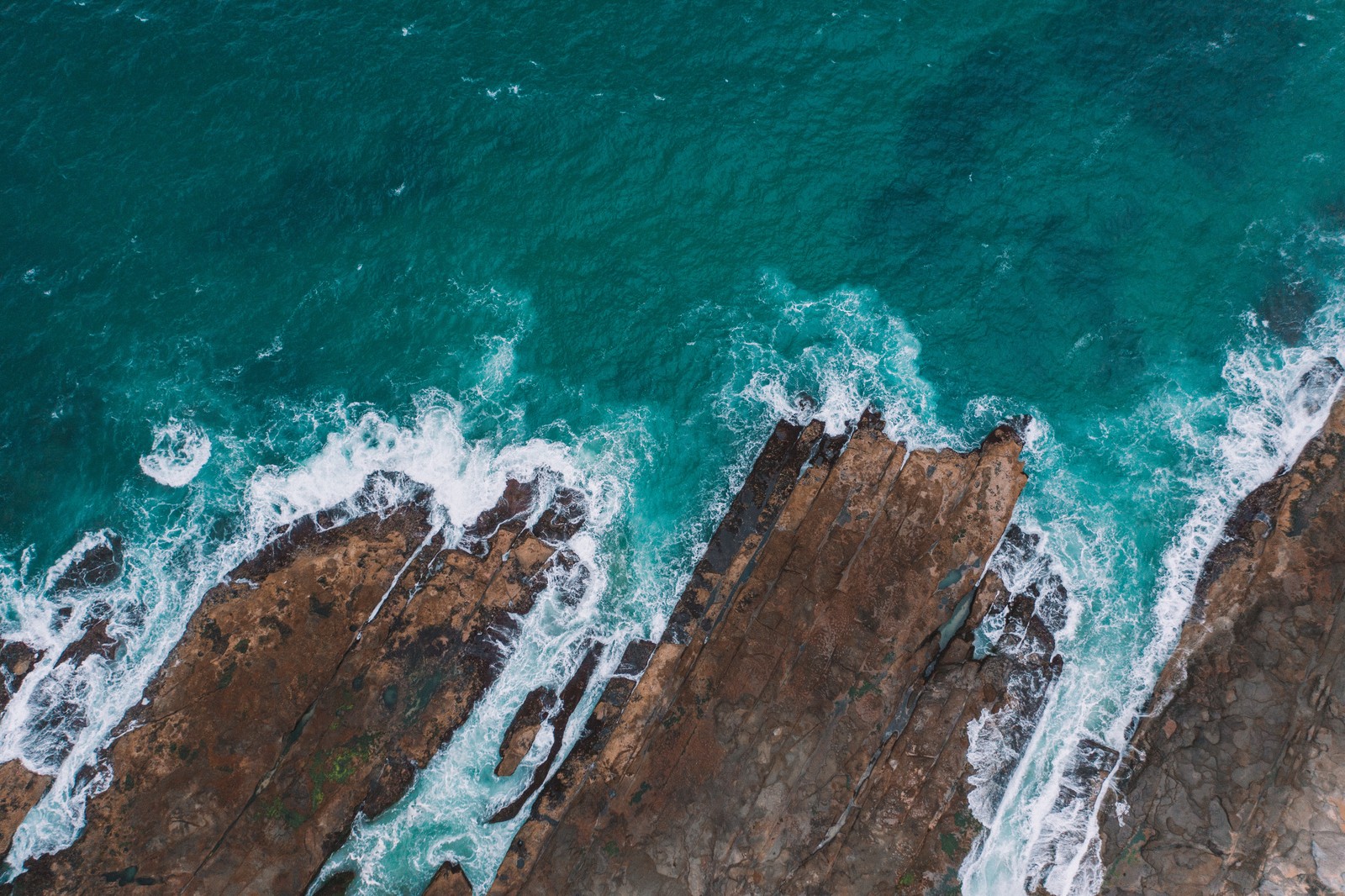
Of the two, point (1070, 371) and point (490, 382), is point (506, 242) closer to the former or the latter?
point (490, 382)

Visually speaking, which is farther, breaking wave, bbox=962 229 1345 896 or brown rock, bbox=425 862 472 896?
breaking wave, bbox=962 229 1345 896

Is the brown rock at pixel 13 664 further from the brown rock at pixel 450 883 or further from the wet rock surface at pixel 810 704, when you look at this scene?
the wet rock surface at pixel 810 704

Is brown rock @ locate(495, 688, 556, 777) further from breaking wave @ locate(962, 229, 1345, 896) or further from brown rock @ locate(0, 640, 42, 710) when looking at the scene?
brown rock @ locate(0, 640, 42, 710)

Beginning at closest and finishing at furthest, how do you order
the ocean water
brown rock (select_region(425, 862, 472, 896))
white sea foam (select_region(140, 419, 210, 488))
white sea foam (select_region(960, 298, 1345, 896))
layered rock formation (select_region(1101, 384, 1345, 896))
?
layered rock formation (select_region(1101, 384, 1345, 896))
brown rock (select_region(425, 862, 472, 896))
white sea foam (select_region(960, 298, 1345, 896))
the ocean water
white sea foam (select_region(140, 419, 210, 488))

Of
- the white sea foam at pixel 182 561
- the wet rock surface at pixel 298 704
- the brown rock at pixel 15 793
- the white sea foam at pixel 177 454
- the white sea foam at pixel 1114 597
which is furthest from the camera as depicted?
the white sea foam at pixel 177 454

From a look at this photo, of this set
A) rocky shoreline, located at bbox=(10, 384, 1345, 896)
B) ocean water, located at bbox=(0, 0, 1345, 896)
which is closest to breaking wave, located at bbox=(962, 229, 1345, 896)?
ocean water, located at bbox=(0, 0, 1345, 896)

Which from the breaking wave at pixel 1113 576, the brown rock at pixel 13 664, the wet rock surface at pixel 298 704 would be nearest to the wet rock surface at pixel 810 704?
the breaking wave at pixel 1113 576
